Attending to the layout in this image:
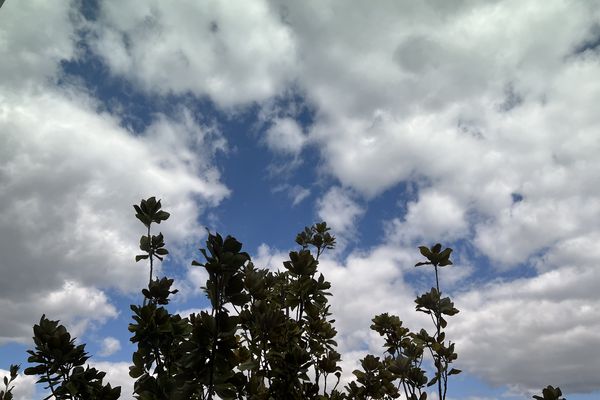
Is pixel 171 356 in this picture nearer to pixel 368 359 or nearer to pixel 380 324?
pixel 368 359

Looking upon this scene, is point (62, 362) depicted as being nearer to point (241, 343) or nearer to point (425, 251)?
point (241, 343)

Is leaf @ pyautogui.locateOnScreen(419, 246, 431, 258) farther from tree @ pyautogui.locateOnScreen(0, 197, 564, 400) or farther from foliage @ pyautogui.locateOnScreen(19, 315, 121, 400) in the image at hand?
foliage @ pyautogui.locateOnScreen(19, 315, 121, 400)

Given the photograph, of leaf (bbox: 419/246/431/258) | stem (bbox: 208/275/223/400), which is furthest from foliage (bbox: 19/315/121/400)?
leaf (bbox: 419/246/431/258)

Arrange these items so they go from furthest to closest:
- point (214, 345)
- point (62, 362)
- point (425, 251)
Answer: point (425, 251)
point (62, 362)
point (214, 345)

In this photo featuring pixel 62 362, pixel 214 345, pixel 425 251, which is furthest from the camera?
pixel 425 251

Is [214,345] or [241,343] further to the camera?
[241,343]

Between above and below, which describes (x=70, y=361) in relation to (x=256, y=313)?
below

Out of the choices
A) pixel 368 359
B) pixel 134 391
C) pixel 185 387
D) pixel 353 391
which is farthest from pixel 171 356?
pixel 368 359

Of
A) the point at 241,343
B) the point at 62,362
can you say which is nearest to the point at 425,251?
the point at 241,343

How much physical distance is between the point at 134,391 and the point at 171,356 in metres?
0.71

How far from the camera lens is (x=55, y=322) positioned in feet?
14.5

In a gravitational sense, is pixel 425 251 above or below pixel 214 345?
above

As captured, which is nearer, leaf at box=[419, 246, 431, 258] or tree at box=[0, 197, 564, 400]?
tree at box=[0, 197, 564, 400]

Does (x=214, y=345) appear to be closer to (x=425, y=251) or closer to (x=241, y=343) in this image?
(x=241, y=343)
